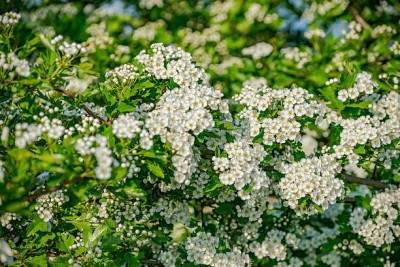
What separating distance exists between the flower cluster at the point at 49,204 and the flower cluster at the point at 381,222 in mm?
1902

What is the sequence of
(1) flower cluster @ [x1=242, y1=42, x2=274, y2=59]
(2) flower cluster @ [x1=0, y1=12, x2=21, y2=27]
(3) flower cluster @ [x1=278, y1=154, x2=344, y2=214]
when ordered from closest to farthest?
(2) flower cluster @ [x1=0, y1=12, x2=21, y2=27], (3) flower cluster @ [x1=278, y1=154, x2=344, y2=214], (1) flower cluster @ [x1=242, y1=42, x2=274, y2=59]

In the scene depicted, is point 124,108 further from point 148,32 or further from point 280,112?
point 148,32

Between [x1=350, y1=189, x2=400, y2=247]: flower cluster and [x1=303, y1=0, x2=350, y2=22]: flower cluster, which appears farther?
[x1=303, y1=0, x2=350, y2=22]: flower cluster

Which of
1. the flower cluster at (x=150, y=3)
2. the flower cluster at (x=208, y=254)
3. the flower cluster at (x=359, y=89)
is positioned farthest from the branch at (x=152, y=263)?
the flower cluster at (x=150, y=3)

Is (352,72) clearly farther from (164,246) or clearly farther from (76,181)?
(76,181)

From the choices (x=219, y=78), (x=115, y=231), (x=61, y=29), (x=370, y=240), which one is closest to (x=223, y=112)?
(x=115, y=231)

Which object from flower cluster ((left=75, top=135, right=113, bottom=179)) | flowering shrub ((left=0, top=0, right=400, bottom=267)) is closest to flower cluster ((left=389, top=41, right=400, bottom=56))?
flowering shrub ((left=0, top=0, right=400, bottom=267))

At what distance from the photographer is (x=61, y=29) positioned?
579 centimetres

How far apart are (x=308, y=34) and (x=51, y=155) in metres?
3.45

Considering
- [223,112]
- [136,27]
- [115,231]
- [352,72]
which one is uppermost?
[223,112]

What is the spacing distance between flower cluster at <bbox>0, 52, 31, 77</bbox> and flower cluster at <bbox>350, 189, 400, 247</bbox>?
2.30 m

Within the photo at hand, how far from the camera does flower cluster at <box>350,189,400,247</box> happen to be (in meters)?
3.35

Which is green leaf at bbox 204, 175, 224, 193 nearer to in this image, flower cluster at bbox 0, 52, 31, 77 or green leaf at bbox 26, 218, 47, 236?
green leaf at bbox 26, 218, 47, 236

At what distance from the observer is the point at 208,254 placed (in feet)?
10.1
